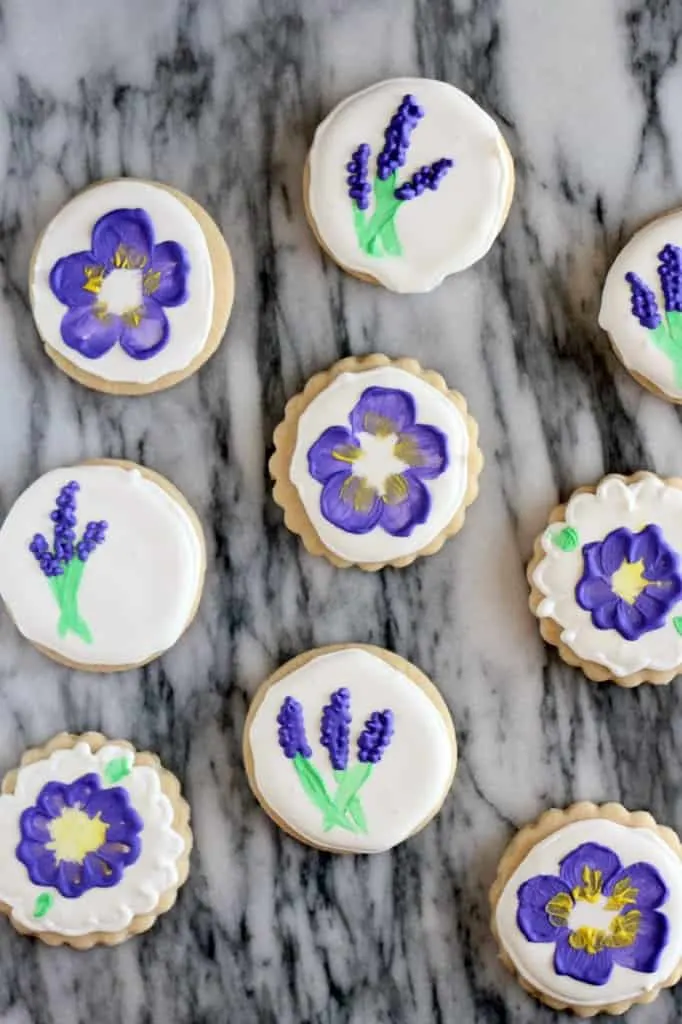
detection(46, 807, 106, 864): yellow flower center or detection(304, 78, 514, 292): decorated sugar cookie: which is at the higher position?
detection(304, 78, 514, 292): decorated sugar cookie

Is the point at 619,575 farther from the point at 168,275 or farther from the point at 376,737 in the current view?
the point at 168,275

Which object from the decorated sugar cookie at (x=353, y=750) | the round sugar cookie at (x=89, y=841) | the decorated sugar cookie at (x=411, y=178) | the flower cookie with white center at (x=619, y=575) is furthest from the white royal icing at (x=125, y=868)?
the decorated sugar cookie at (x=411, y=178)

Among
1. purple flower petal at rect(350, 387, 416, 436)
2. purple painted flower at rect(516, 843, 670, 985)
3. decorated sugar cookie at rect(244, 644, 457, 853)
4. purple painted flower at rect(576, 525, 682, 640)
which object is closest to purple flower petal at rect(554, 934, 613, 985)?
purple painted flower at rect(516, 843, 670, 985)

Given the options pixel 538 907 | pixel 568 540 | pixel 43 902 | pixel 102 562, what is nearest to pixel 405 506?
pixel 568 540

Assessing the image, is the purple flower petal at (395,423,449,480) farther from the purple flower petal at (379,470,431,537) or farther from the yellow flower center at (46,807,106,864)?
the yellow flower center at (46,807,106,864)

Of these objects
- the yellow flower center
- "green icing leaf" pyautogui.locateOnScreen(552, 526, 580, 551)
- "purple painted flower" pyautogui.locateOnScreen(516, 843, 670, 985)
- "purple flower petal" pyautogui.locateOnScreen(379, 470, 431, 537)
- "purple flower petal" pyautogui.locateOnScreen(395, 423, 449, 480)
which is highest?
"purple flower petal" pyautogui.locateOnScreen(395, 423, 449, 480)

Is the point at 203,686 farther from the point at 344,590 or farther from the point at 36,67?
the point at 36,67

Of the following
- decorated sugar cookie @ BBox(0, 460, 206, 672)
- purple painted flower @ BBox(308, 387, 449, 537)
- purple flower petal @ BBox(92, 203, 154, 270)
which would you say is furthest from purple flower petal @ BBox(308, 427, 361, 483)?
purple flower petal @ BBox(92, 203, 154, 270)
